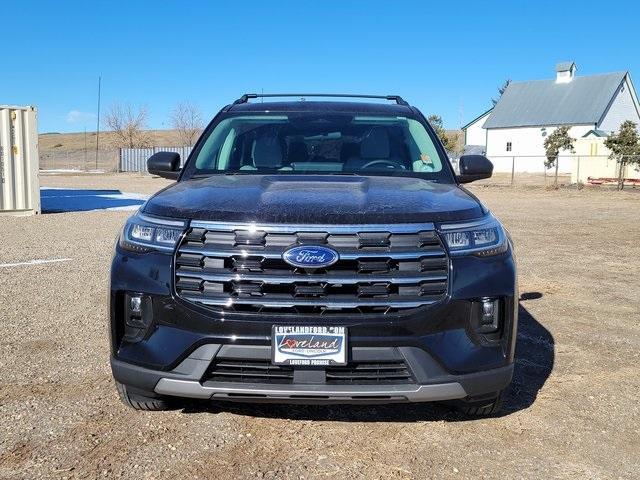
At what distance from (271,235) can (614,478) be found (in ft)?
6.17

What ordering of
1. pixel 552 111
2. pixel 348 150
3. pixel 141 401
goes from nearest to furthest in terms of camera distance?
pixel 141 401
pixel 348 150
pixel 552 111

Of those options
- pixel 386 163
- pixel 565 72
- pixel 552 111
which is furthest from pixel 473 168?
pixel 565 72

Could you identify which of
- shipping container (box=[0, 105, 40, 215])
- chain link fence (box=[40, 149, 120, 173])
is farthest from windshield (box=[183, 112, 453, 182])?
chain link fence (box=[40, 149, 120, 173])

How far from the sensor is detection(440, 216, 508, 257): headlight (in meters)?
3.03

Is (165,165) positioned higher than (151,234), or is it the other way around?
(165,165)

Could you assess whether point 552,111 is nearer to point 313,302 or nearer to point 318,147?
point 318,147

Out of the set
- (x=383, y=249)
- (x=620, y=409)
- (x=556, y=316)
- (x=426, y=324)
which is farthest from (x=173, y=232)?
(x=556, y=316)

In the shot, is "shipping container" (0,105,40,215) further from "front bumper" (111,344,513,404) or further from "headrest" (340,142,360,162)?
"front bumper" (111,344,513,404)

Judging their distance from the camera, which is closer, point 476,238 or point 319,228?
point 319,228

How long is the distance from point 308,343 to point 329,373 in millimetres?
187

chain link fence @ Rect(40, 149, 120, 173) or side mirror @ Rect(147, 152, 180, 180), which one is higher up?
chain link fence @ Rect(40, 149, 120, 173)

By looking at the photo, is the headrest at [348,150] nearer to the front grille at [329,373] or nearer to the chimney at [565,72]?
the front grille at [329,373]

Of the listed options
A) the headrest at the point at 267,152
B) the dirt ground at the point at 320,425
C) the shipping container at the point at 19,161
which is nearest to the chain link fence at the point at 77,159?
the shipping container at the point at 19,161

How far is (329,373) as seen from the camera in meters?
2.97
